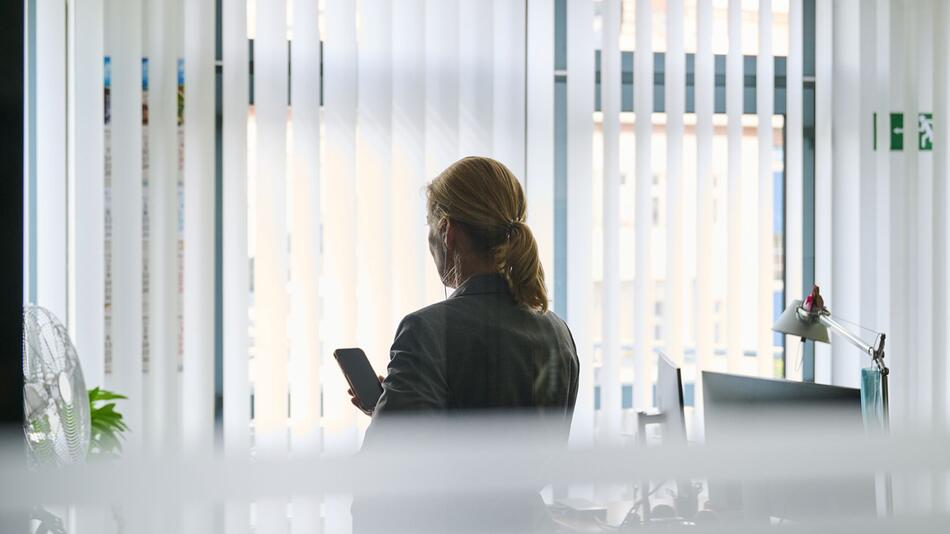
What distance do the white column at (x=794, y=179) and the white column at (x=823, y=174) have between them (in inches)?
2.4

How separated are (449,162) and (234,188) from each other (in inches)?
30.8

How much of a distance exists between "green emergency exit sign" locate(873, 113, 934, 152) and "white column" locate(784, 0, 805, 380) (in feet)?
0.94

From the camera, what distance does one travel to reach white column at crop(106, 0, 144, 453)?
2.60 meters

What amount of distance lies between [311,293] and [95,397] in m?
0.90

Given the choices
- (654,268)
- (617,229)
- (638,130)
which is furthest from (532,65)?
(654,268)

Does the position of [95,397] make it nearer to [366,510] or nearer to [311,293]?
[311,293]

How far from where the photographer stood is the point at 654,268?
3002mm

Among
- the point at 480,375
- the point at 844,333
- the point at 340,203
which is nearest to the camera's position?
the point at 480,375

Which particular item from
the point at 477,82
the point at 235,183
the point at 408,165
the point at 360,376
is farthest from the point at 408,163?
the point at 360,376

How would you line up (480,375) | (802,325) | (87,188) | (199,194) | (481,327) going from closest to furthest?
1. (480,375)
2. (481,327)
3. (802,325)
4. (87,188)
5. (199,194)

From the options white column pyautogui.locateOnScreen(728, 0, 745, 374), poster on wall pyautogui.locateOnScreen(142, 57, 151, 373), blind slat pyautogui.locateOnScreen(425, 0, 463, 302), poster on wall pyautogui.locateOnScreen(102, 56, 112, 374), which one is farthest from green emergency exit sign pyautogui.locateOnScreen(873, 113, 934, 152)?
poster on wall pyautogui.locateOnScreen(102, 56, 112, 374)

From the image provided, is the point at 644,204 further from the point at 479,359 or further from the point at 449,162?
the point at 479,359

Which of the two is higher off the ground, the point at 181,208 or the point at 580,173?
the point at 580,173

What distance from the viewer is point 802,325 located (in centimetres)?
198
